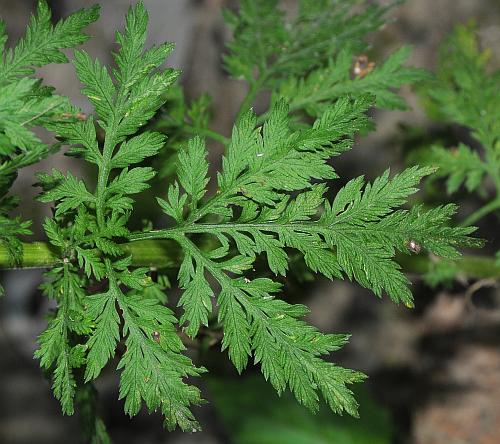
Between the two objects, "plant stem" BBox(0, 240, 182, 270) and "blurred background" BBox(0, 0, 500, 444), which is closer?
"plant stem" BBox(0, 240, 182, 270)

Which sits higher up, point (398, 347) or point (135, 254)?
point (135, 254)

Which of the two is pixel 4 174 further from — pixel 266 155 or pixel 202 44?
pixel 202 44

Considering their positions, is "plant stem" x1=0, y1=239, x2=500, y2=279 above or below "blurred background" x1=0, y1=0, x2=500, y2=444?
above

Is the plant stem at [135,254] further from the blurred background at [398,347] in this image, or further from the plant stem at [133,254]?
the blurred background at [398,347]

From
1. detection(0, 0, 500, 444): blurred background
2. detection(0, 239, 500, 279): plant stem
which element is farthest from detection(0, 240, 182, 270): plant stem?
detection(0, 0, 500, 444): blurred background

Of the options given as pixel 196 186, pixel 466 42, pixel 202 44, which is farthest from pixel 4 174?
pixel 202 44

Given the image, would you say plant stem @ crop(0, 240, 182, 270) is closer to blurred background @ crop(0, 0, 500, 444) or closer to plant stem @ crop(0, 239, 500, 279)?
plant stem @ crop(0, 239, 500, 279)

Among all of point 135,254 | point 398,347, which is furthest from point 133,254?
point 398,347

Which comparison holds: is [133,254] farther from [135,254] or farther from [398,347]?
[398,347]

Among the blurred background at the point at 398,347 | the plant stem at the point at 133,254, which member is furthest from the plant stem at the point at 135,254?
the blurred background at the point at 398,347

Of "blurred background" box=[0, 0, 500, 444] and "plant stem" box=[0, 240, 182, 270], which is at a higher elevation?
"plant stem" box=[0, 240, 182, 270]

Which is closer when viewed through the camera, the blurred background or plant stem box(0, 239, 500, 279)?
plant stem box(0, 239, 500, 279)
